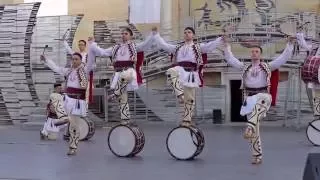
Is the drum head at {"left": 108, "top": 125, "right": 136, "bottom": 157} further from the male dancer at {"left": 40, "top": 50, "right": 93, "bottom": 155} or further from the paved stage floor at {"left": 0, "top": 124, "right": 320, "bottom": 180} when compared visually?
the male dancer at {"left": 40, "top": 50, "right": 93, "bottom": 155}

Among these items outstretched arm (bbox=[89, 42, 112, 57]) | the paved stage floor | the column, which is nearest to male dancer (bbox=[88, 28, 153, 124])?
outstretched arm (bbox=[89, 42, 112, 57])

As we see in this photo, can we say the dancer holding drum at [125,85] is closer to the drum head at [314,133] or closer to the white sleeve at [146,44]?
the white sleeve at [146,44]

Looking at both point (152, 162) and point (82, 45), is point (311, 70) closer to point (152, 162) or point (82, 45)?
point (152, 162)

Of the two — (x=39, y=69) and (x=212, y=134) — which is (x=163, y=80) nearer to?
(x=39, y=69)

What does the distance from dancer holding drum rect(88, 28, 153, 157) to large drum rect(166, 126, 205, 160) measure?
758 millimetres

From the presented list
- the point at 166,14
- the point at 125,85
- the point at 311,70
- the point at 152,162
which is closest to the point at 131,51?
the point at 125,85

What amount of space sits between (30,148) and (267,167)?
581cm

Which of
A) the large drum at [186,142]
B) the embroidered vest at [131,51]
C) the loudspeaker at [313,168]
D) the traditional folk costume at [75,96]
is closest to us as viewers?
the loudspeaker at [313,168]

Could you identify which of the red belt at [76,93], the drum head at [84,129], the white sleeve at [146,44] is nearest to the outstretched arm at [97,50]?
the white sleeve at [146,44]

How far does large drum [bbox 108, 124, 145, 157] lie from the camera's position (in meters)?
11.6

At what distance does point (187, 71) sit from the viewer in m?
11.3

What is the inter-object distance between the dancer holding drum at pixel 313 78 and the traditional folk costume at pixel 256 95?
2.84 meters

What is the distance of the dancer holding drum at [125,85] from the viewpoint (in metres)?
11.5

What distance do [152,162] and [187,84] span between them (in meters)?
1.48
